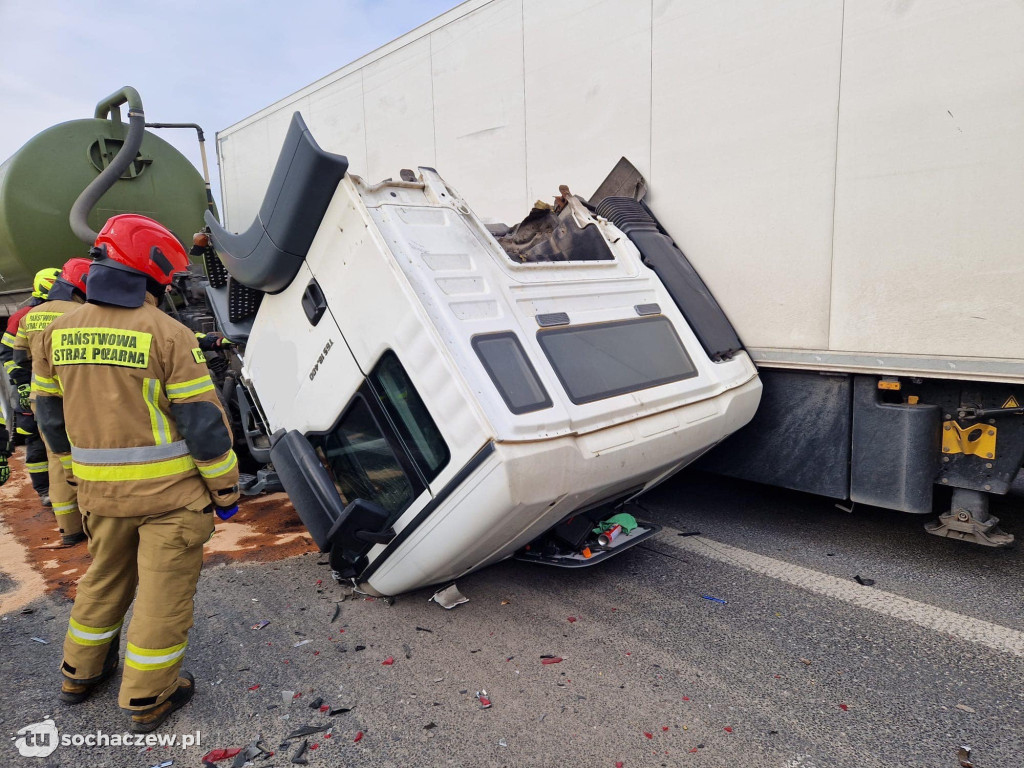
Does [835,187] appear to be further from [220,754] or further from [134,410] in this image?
[220,754]

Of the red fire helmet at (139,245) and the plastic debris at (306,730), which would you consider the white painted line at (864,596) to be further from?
the red fire helmet at (139,245)

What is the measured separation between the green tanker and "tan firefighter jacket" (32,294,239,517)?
456cm

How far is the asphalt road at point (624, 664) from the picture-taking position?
2.22m

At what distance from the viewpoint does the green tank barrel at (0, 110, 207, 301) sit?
617cm

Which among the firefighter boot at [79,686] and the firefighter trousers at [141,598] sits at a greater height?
the firefighter trousers at [141,598]

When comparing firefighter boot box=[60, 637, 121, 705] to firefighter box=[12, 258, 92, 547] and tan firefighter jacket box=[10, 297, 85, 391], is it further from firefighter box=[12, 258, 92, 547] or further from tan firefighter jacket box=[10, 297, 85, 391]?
tan firefighter jacket box=[10, 297, 85, 391]

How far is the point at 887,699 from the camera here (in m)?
2.38

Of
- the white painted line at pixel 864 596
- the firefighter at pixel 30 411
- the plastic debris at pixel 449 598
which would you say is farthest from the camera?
the firefighter at pixel 30 411

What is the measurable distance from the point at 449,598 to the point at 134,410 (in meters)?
1.58

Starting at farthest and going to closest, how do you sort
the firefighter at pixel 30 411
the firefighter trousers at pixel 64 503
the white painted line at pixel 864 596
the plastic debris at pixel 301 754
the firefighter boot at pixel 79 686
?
the firefighter at pixel 30 411 < the firefighter trousers at pixel 64 503 < the white painted line at pixel 864 596 < the firefighter boot at pixel 79 686 < the plastic debris at pixel 301 754

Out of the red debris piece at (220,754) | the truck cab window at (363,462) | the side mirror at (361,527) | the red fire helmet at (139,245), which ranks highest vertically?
the red fire helmet at (139,245)

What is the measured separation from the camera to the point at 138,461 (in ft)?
7.76

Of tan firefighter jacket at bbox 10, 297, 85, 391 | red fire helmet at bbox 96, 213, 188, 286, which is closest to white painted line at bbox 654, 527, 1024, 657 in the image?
red fire helmet at bbox 96, 213, 188, 286

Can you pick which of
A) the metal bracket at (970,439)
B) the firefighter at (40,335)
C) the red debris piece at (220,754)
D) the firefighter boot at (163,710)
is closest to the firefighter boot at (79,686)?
the firefighter boot at (163,710)
